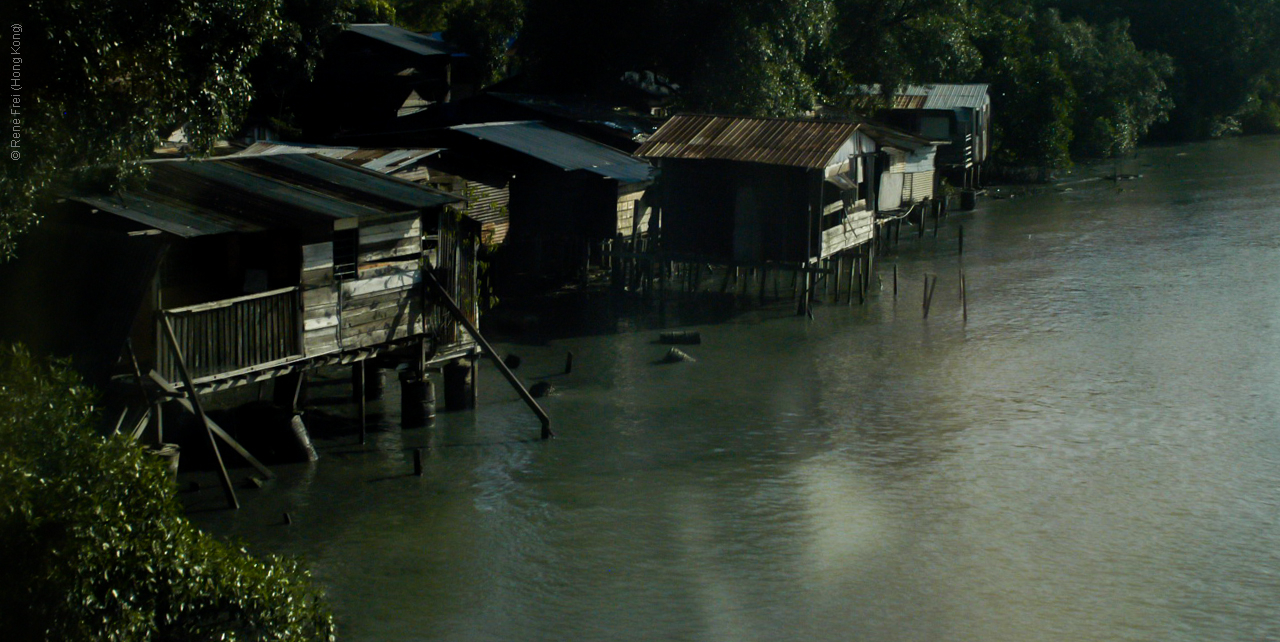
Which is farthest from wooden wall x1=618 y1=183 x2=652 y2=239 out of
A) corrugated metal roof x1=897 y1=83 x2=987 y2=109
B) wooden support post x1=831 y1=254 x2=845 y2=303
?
corrugated metal roof x1=897 y1=83 x2=987 y2=109

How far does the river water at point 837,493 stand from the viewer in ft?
44.8

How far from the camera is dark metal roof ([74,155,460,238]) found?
592 inches

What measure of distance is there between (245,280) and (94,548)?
298 inches

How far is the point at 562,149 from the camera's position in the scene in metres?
29.5

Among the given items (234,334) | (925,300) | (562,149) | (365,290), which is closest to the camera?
(234,334)

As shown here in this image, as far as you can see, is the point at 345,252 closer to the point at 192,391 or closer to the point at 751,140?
the point at 192,391

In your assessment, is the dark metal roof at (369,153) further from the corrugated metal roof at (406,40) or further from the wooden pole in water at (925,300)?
the corrugated metal roof at (406,40)

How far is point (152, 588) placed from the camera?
398 inches

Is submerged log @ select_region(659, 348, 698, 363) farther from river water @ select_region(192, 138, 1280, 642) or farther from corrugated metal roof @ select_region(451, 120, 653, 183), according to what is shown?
corrugated metal roof @ select_region(451, 120, 653, 183)

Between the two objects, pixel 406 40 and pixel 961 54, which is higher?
pixel 406 40

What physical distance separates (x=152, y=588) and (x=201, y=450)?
8.40 metres

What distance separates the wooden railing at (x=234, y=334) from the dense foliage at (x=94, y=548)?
4.34 metres

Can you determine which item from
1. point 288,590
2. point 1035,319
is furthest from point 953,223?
point 288,590

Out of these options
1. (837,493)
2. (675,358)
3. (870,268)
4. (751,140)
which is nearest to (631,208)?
(751,140)
